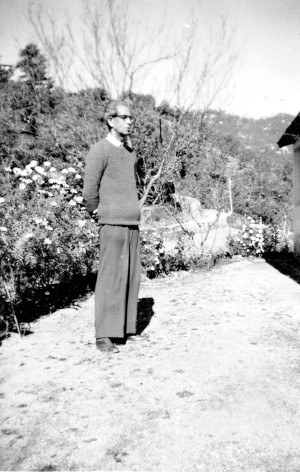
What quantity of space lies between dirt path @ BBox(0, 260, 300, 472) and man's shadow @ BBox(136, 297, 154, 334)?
0.09 metres

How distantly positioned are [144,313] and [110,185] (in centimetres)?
180

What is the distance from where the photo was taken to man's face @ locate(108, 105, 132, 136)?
295 centimetres

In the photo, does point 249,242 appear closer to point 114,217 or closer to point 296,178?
point 296,178

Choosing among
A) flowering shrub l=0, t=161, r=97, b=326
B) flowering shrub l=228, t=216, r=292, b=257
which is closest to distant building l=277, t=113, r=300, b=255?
flowering shrub l=228, t=216, r=292, b=257

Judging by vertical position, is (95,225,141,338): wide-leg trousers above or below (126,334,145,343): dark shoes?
above

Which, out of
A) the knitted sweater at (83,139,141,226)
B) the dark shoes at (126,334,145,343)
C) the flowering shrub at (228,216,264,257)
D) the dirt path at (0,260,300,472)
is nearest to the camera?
the dirt path at (0,260,300,472)

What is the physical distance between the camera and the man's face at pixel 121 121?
295 cm

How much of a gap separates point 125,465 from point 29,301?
273 cm

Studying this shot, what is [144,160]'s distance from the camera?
7.05 m

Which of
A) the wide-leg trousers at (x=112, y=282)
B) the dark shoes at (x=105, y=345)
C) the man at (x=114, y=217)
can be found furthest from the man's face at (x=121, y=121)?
the dark shoes at (x=105, y=345)

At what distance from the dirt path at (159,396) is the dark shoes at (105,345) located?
0.23 feet

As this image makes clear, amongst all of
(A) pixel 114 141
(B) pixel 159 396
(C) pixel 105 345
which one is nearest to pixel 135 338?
(C) pixel 105 345

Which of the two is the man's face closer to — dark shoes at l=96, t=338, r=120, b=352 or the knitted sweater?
the knitted sweater

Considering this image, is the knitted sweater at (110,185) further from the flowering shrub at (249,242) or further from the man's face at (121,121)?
the flowering shrub at (249,242)
